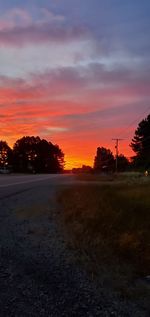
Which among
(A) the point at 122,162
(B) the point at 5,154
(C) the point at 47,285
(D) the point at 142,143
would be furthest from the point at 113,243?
(A) the point at 122,162

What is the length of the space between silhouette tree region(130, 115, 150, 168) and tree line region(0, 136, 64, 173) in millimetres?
50341

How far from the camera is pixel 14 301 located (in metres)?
5.95

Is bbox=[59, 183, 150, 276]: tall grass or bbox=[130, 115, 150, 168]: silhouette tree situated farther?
bbox=[130, 115, 150, 168]: silhouette tree

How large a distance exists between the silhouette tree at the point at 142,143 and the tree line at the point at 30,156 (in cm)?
5034

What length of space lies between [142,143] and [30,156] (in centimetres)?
6927

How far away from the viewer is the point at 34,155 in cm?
18288

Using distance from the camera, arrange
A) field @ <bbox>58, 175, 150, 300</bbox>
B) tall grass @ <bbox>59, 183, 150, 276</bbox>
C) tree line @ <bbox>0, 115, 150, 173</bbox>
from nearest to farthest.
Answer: field @ <bbox>58, 175, 150, 300</bbox>
tall grass @ <bbox>59, 183, 150, 276</bbox>
tree line @ <bbox>0, 115, 150, 173</bbox>

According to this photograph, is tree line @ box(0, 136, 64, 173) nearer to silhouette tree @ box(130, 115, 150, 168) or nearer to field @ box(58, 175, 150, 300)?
silhouette tree @ box(130, 115, 150, 168)

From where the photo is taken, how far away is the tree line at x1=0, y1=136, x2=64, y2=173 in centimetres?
16738

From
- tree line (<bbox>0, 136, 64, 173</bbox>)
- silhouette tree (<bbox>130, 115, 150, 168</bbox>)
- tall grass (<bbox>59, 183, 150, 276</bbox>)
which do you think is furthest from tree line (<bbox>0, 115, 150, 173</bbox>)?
tall grass (<bbox>59, 183, 150, 276</bbox>)

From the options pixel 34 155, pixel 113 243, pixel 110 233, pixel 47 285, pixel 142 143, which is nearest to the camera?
pixel 47 285

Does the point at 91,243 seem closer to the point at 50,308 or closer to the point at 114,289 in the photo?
the point at 114,289

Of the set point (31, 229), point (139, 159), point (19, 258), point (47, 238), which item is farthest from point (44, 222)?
point (139, 159)

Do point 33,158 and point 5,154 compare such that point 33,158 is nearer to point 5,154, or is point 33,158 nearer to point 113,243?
point 5,154
